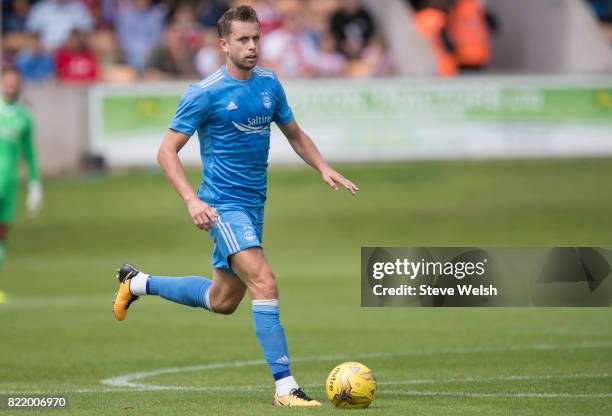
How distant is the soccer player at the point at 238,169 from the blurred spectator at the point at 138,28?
18.4m

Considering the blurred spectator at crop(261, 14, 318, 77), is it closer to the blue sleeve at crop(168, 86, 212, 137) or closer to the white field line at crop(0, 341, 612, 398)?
the white field line at crop(0, 341, 612, 398)

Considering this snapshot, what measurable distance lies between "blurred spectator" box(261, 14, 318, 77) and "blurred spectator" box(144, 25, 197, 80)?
1.55 m

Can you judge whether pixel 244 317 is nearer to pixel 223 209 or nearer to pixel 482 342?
pixel 482 342

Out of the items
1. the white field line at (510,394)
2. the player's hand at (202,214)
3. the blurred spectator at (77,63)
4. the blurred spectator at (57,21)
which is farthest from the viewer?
the blurred spectator at (57,21)

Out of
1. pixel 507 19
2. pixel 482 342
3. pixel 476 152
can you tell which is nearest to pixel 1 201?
pixel 482 342

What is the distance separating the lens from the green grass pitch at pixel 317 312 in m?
9.60

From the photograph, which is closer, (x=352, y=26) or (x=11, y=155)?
(x=11, y=155)

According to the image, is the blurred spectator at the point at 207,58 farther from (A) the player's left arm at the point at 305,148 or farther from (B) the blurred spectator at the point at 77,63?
(A) the player's left arm at the point at 305,148

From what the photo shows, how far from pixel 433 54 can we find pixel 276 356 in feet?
62.8

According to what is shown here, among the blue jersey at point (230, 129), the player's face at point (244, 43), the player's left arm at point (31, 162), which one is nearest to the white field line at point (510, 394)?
the blue jersey at point (230, 129)

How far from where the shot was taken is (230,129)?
920 centimetres

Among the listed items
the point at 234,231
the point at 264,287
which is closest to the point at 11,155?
the point at 234,231

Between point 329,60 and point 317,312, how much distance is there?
1203cm

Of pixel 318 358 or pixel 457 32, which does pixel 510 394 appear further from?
pixel 457 32
